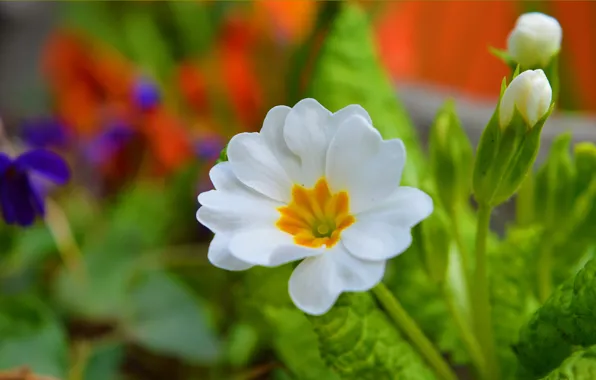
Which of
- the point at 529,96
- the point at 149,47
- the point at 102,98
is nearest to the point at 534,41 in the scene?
the point at 529,96

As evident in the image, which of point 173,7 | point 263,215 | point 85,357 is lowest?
point 85,357

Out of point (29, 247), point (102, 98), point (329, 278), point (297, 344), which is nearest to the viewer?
point (329, 278)

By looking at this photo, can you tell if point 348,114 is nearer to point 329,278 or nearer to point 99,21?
point 329,278

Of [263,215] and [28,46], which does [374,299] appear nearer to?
[263,215]

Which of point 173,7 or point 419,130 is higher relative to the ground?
point 173,7

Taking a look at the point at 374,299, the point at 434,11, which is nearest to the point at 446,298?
the point at 374,299

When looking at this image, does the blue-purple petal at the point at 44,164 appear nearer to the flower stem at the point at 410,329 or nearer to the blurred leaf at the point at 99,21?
the flower stem at the point at 410,329

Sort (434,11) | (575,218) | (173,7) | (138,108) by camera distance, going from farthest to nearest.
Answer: (434,11) → (173,7) → (138,108) → (575,218)

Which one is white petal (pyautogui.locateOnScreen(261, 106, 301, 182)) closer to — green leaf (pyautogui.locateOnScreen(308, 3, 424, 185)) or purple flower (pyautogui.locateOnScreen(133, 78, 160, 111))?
green leaf (pyautogui.locateOnScreen(308, 3, 424, 185))

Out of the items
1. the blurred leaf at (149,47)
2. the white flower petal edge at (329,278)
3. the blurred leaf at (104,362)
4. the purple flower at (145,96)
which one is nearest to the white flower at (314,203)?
the white flower petal edge at (329,278)
